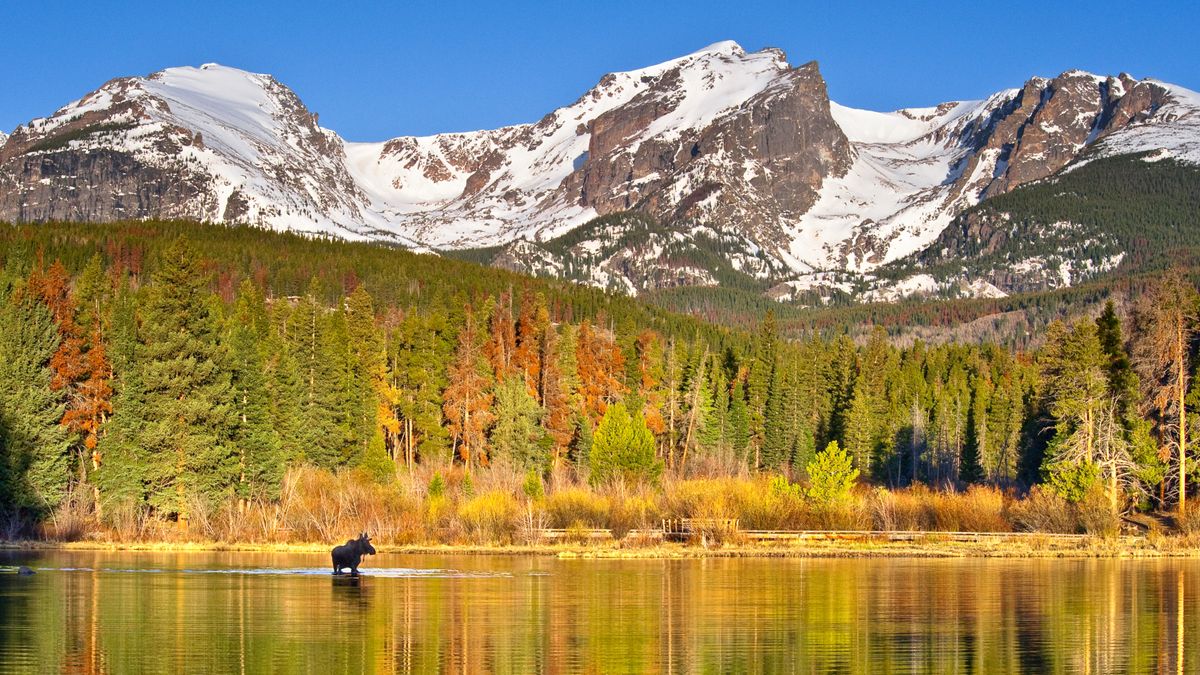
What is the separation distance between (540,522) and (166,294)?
23966mm

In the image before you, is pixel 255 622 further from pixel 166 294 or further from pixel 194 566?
pixel 166 294

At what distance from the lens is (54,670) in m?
34.6

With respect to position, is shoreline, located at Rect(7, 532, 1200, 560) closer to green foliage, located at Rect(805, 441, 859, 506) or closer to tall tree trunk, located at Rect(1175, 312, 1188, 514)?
green foliage, located at Rect(805, 441, 859, 506)

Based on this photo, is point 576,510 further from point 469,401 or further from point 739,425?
point 739,425

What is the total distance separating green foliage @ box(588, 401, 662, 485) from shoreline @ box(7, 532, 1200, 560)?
64.5 feet

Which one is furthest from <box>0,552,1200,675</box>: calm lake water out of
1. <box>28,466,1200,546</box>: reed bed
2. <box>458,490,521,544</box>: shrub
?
<box>28,466,1200,546</box>: reed bed

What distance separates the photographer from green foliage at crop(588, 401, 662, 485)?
101m

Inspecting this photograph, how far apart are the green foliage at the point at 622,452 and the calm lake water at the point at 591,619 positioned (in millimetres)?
32437

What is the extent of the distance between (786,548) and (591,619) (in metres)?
35.6

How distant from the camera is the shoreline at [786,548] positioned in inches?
3059

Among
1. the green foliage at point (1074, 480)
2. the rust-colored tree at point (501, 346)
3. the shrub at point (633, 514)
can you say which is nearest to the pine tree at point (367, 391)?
the rust-colored tree at point (501, 346)

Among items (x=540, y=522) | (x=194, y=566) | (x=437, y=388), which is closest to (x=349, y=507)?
(x=540, y=522)

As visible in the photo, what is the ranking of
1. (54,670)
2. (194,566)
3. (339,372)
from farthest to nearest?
(339,372), (194,566), (54,670)

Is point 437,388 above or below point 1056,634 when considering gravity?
above
